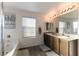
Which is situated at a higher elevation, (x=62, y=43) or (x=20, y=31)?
(x=20, y=31)

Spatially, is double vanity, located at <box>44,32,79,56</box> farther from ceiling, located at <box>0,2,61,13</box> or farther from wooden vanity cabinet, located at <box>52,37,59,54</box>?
ceiling, located at <box>0,2,61,13</box>

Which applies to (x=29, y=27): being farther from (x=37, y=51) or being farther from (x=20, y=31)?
(x=37, y=51)

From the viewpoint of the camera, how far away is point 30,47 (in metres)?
1.69

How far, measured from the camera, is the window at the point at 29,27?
167 cm

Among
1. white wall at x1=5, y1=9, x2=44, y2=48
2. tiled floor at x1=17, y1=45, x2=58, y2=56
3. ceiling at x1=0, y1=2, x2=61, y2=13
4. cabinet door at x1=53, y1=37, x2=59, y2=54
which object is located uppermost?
ceiling at x1=0, y1=2, x2=61, y2=13

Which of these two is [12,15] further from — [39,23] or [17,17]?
[39,23]

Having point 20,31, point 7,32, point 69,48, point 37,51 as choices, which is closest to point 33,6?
point 20,31

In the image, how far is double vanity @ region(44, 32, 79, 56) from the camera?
5.10ft

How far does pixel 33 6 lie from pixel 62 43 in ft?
2.60

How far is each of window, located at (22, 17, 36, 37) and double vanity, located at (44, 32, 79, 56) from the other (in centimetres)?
24

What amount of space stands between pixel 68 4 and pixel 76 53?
0.81m

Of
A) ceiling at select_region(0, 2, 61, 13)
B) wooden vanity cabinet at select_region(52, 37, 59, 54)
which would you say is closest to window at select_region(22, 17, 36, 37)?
ceiling at select_region(0, 2, 61, 13)

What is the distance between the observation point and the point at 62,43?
165cm

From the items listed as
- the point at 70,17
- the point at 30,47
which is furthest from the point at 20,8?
the point at 70,17
